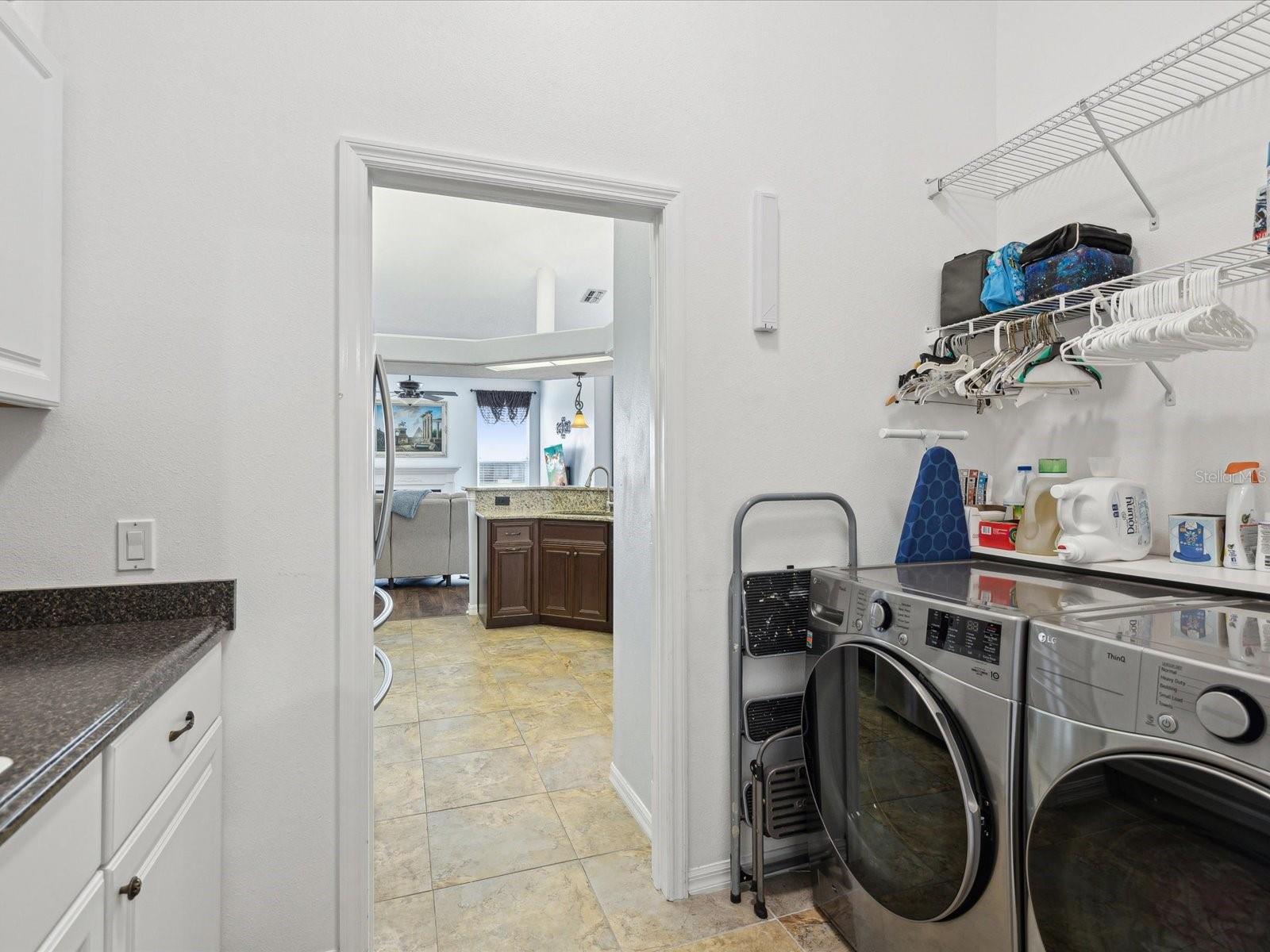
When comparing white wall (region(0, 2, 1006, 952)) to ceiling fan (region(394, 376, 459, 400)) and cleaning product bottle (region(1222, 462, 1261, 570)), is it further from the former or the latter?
ceiling fan (region(394, 376, 459, 400))

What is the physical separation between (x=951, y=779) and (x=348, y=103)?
1998mm

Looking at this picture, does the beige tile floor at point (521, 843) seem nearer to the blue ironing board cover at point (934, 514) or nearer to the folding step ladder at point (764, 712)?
the folding step ladder at point (764, 712)

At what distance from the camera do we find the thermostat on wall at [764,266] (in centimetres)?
196

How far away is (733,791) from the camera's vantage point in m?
1.91

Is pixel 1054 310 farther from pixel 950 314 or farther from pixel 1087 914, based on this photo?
pixel 1087 914

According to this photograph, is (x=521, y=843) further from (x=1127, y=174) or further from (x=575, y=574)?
(x=575, y=574)

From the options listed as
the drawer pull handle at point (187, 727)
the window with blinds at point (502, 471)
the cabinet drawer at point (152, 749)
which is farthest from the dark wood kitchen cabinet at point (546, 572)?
the window with blinds at point (502, 471)

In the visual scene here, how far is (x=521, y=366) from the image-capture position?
21.4ft

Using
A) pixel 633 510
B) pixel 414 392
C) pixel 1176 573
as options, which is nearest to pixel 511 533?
pixel 633 510

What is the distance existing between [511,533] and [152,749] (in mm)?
4072

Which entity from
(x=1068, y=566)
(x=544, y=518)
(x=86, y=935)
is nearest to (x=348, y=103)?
(x=86, y=935)

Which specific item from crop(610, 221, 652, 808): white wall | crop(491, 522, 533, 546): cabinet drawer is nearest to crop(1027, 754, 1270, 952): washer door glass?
crop(610, 221, 652, 808): white wall

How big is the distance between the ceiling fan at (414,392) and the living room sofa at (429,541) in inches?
150

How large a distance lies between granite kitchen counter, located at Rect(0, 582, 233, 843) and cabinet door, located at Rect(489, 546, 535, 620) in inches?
143
